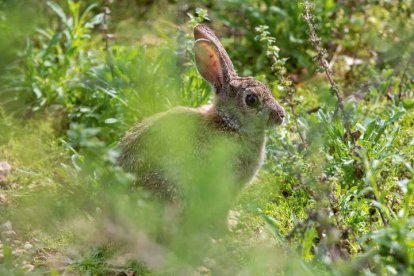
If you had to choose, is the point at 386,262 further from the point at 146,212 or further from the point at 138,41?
the point at 138,41

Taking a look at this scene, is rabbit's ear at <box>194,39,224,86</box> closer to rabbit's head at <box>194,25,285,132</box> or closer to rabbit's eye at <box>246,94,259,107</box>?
rabbit's head at <box>194,25,285,132</box>

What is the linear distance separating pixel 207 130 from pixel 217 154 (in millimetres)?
1781

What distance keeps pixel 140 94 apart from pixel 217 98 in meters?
0.93

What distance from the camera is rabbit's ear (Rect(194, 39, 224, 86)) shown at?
18.5 ft

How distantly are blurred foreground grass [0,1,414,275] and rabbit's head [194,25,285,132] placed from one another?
183 mm

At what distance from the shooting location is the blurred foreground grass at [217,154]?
13.1 ft

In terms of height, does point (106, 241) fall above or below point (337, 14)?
below

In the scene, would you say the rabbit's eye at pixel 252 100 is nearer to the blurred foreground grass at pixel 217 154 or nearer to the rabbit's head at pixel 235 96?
the rabbit's head at pixel 235 96

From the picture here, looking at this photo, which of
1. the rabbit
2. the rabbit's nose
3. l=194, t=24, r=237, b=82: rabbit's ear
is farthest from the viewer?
l=194, t=24, r=237, b=82: rabbit's ear

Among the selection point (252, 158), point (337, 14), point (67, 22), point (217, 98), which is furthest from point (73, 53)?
point (337, 14)

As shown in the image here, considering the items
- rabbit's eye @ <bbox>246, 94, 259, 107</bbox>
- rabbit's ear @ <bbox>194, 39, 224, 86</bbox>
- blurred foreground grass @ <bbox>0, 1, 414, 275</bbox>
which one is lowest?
blurred foreground grass @ <bbox>0, 1, 414, 275</bbox>

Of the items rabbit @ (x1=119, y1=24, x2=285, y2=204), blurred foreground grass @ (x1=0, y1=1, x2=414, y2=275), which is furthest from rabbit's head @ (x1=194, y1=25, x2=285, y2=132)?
blurred foreground grass @ (x1=0, y1=1, x2=414, y2=275)

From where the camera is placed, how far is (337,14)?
801 centimetres

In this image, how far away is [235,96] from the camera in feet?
18.6
